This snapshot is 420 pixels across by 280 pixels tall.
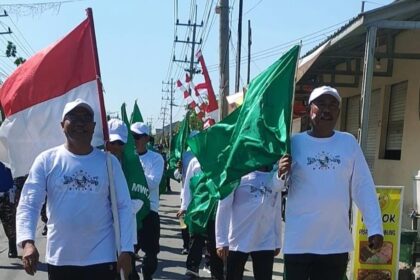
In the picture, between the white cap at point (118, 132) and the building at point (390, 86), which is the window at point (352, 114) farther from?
the white cap at point (118, 132)

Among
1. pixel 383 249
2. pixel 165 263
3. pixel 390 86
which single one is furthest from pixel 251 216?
pixel 390 86

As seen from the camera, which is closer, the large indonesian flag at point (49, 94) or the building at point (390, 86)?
the large indonesian flag at point (49, 94)

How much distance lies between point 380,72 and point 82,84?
25.1 feet

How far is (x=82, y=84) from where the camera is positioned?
437cm

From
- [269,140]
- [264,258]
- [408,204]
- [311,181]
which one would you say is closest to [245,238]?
[264,258]

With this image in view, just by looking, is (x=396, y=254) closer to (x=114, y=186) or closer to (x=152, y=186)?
(x=152, y=186)

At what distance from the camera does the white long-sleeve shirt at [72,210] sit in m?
3.76

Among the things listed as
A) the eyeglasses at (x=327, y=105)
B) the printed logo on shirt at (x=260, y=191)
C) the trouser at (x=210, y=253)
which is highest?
the eyeglasses at (x=327, y=105)

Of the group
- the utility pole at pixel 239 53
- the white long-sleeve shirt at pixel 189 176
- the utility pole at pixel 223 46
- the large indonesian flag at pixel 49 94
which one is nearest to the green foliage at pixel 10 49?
the utility pole at pixel 239 53

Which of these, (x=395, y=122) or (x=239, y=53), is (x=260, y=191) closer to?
(x=395, y=122)

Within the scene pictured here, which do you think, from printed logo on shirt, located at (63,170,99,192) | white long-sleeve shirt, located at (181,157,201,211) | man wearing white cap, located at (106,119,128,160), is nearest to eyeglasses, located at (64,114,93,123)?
printed logo on shirt, located at (63,170,99,192)

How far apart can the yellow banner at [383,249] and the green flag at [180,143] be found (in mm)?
4184

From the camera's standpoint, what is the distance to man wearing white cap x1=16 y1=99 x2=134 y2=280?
148 inches

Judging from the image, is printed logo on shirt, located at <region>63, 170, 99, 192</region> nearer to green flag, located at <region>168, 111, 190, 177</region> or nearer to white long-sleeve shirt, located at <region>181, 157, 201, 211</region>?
white long-sleeve shirt, located at <region>181, 157, 201, 211</region>
